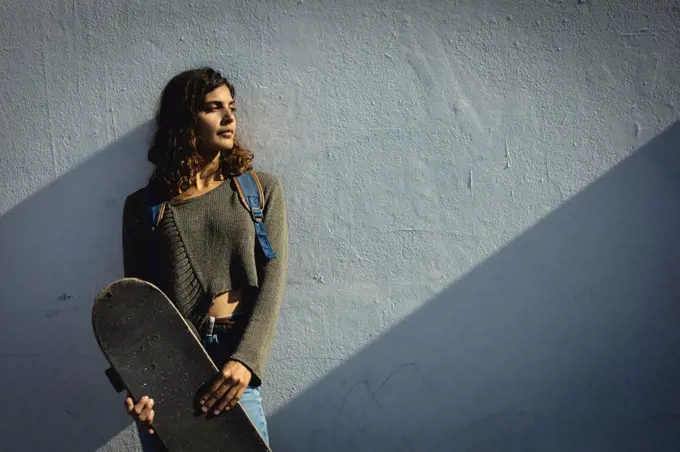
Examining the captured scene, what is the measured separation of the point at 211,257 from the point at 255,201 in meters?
0.25

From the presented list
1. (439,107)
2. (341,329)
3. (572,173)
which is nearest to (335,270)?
(341,329)

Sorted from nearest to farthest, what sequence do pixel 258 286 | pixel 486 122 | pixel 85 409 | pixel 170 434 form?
pixel 170 434 < pixel 258 286 < pixel 486 122 < pixel 85 409

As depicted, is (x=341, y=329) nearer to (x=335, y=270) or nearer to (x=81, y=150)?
(x=335, y=270)

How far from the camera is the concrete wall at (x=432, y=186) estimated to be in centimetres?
255

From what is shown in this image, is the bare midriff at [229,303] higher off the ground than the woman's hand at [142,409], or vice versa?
the bare midriff at [229,303]

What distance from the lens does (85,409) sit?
2797 millimetres

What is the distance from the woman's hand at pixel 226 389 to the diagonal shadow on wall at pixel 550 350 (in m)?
0.59

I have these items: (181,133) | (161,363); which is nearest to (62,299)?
(161,363)

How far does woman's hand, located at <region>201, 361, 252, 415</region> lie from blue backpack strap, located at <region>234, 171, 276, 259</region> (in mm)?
406

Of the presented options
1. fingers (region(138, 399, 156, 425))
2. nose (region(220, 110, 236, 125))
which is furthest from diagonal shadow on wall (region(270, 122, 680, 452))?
nose (region(220, 110, 236, 125))

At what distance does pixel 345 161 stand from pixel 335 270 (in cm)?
43

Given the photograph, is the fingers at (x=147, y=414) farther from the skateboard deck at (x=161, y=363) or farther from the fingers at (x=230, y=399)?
the fingers at (x=230, y=399)

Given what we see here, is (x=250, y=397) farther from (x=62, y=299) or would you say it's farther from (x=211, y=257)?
(x=62, y=299)

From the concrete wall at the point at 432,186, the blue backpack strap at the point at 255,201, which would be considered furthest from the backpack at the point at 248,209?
the concrete wall at the point at 432,186
